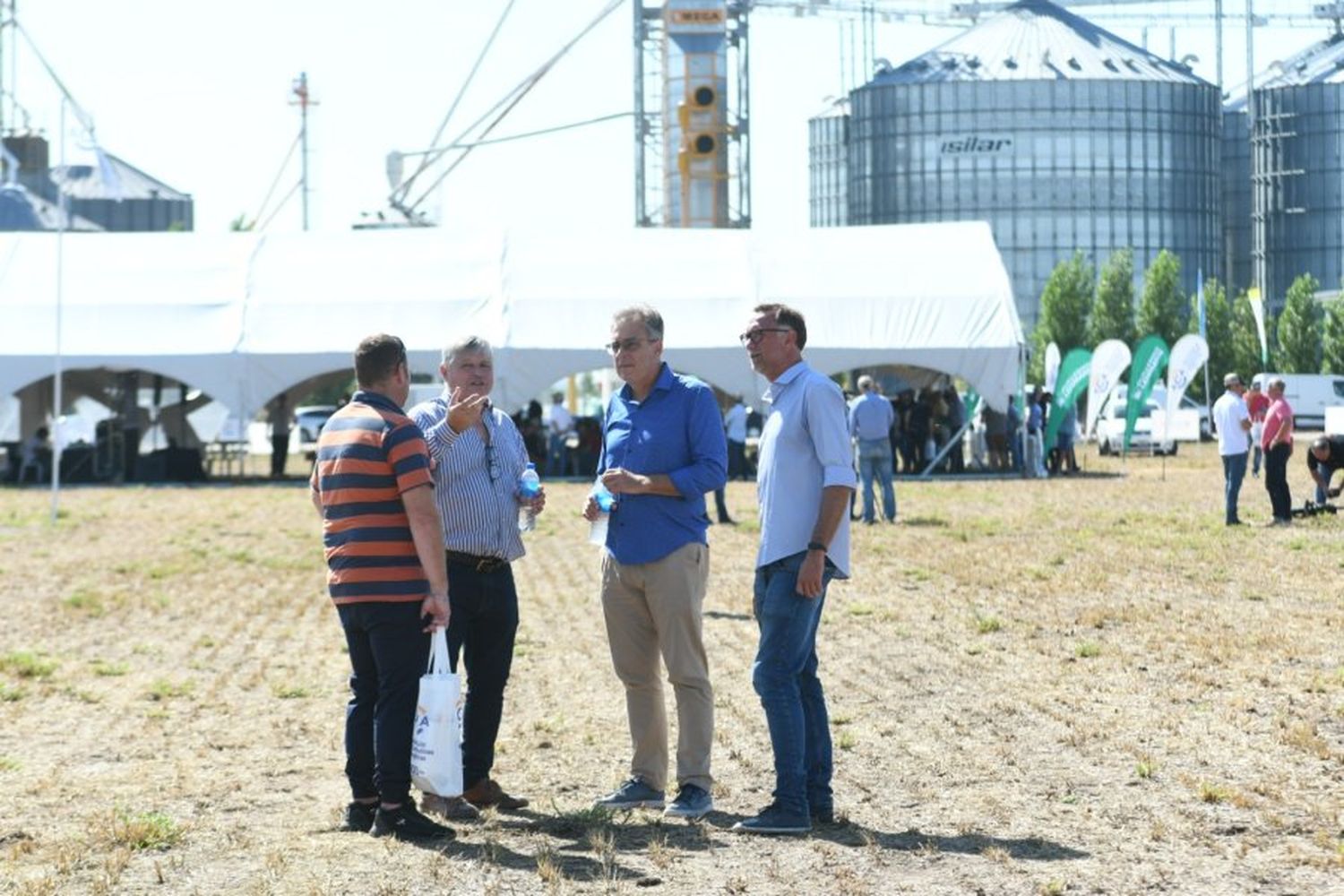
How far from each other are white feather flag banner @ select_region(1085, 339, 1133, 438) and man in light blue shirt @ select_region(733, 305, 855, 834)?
3328 cm

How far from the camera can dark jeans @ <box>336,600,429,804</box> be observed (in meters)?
7.27

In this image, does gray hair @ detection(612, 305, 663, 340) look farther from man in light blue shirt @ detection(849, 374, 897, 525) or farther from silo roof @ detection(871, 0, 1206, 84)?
silo roof @ detection(871, 0, 1206, 84)

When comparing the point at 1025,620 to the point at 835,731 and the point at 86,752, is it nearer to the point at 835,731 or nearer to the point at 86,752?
the point at 835,731

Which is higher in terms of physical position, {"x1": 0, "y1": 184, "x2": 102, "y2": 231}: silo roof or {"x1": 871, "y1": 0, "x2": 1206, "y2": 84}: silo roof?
{"x1": 871, "y1": 0, "x2": 1206, "y2": 84}: silo roof

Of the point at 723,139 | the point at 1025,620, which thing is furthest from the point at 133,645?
the point at 723,139

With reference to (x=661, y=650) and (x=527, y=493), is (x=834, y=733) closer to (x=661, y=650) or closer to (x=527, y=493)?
(x=661, y=650)

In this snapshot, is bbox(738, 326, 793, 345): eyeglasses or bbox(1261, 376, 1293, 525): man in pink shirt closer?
bbox(738, 326, 793, 345): eyeglasses

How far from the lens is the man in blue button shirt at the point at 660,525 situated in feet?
24.4

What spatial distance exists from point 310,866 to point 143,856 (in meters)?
0.60

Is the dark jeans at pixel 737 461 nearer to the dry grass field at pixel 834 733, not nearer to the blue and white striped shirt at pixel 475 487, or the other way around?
the dry grass field at pixel 834 733

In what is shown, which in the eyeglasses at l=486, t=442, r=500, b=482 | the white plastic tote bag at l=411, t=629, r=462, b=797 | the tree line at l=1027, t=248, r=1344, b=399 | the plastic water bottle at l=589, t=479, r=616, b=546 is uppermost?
the tree line at l=1027, t=248, r=1344, b=399

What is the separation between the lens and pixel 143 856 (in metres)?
7.01

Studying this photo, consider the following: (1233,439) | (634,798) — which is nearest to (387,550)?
(634,798)

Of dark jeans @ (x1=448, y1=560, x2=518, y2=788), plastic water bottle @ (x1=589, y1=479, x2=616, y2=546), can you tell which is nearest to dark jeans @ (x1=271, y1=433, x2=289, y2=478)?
dark jeans @ (x1=448, y1=560, x2=518, y2=788)
